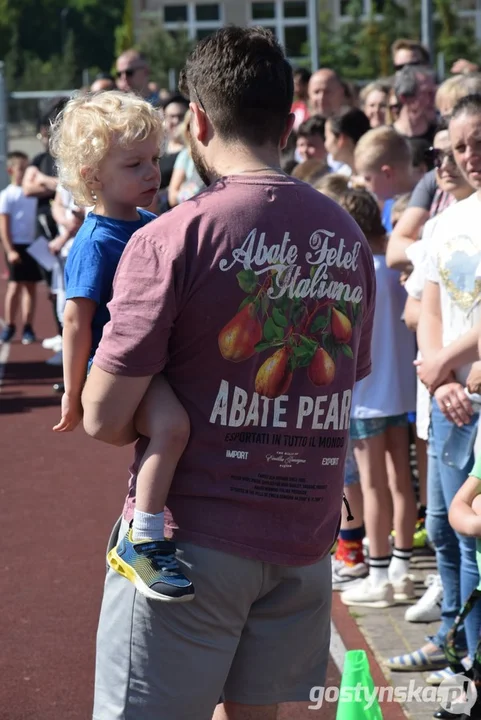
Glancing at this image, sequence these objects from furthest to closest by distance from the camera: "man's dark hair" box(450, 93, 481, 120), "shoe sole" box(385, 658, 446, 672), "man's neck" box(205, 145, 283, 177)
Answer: "shoe sole" box(385, 658, 446, 672), "man's dark hair" box(450, 93, 481, 120), "man's neck" box(205, 145, 283, 177)

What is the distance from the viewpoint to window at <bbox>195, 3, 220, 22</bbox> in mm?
76375

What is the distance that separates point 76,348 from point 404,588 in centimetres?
308

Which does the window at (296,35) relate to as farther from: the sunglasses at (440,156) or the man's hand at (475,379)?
the man's hand at (475,379)

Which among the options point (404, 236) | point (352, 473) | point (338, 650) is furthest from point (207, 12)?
point (338, 650)

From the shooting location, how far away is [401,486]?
5637 millimetres

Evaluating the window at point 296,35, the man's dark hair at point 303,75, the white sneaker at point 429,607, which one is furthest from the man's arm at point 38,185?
the window at point 296,35

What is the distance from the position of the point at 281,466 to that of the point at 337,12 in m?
71.8

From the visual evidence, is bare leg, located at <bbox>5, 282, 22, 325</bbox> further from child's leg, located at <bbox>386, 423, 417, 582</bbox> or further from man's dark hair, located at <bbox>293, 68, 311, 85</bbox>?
child's leg, located at <bbox>386, 423, 417, 582</bbox>

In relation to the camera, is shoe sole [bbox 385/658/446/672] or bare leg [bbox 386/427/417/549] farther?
bare leg [bbox 386/427/417/549]

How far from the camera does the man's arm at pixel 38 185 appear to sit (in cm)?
1243

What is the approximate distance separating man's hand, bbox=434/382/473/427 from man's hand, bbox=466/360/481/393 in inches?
7.5

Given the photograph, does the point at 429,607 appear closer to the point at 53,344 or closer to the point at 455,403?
the point at 455,403

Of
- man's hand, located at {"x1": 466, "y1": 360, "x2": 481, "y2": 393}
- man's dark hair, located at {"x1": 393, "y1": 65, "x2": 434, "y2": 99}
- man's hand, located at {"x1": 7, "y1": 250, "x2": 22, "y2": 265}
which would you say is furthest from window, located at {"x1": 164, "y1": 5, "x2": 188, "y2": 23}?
man's hand, located at {"x1": 466, "y1": 360, "x2": 481, "y2": 393}

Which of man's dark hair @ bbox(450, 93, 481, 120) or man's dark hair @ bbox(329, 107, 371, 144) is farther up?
man's dark hair @ bbox(450, 93, 481, 120)
